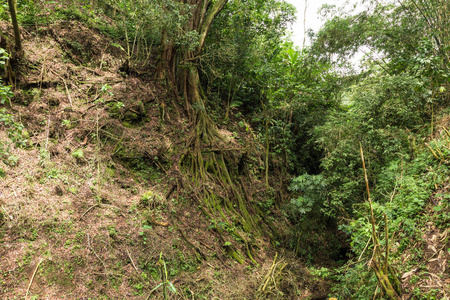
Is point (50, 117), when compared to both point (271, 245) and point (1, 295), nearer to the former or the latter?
point (1, 295)

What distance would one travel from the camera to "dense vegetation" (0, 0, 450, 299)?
4754 millimetres

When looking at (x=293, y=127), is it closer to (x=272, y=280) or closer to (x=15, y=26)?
(x=272, y=280)

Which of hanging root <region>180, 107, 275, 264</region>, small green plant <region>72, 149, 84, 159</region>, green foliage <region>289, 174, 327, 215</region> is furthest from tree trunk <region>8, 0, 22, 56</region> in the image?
green foliage <region>289, 174, 327, 215</region>

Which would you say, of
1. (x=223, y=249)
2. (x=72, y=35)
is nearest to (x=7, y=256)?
(x=223, y=249)

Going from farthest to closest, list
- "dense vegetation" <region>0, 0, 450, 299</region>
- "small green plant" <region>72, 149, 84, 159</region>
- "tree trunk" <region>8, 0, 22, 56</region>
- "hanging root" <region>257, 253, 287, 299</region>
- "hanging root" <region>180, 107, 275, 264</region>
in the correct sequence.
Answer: "hanging root" <region>180, 107, 275, 264</region> → "small green plant" <region>72, 149, 84, 159</region> → "hanging root" <region>257, 253, 287, 299</region> → "tree trunk" <region>8, 0, 22, 56</region> → "dense vegetation" <region>0, 0, 450, 299</region>

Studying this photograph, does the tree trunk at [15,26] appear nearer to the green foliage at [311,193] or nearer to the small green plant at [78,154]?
the small green plant at [78,154]

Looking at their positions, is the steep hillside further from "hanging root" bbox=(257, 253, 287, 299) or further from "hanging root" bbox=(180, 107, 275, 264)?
"hanging root" bbox=(180, 107, 275, 264)

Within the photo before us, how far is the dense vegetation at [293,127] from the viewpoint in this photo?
15.6 ft

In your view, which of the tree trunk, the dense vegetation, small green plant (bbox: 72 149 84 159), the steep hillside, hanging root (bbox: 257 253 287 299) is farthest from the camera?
small green plant (bbox: 72 149 84 159)

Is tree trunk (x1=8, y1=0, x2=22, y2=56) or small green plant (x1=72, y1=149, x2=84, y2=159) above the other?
tree trunk (x1=8, y1=0, x2=22, y2=56)

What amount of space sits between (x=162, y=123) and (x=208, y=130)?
4.58 ft

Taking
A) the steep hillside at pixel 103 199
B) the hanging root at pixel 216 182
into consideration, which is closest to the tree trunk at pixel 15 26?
the steep hillside at pixel 103 199

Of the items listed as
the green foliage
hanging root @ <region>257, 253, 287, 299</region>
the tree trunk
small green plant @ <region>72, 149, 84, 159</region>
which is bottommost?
hanging root @ <region>257, 253, 287, 299</region>

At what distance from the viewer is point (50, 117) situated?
18.3ft
